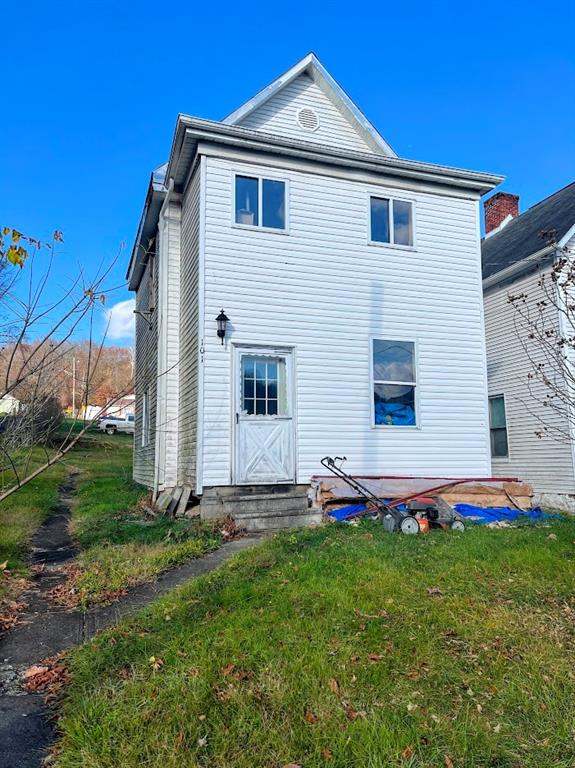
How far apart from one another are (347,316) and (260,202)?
2.58m

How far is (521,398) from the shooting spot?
1449 centimetres

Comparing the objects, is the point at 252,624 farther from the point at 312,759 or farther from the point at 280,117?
the point at 280,117

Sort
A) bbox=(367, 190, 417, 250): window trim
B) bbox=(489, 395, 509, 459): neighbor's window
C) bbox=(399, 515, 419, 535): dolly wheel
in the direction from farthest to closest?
bbox=(489, 395, 509, 459): neighbor's window, bbox=(367, 190, 417, 250): window trim, bbox=(399, 515, 419, 535): dolly wheel

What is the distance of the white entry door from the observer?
951cm

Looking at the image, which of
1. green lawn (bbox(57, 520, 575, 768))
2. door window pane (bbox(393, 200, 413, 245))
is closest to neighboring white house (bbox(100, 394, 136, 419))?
green lawn (bbox(57, 520, 575, 768))

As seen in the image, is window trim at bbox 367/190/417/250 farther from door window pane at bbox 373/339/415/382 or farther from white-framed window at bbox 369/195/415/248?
door window pane at bbox 373/339/415/382

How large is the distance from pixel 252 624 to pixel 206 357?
18.5ft

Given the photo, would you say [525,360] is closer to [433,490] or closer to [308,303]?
[433,490]

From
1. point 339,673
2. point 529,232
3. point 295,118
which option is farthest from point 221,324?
point 529,232

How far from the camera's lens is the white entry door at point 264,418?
9.51 meters

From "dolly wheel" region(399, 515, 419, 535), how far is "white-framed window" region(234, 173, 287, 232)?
557 centimetres

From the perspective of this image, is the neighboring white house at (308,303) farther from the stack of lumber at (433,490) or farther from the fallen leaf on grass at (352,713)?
the fallen leaf on grass at (352,713)

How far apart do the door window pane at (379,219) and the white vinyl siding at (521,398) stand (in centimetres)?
398

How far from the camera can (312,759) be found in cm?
288
